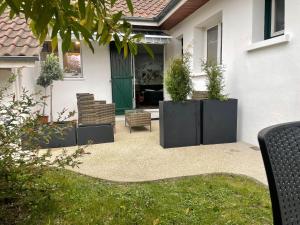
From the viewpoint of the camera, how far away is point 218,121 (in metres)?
5.58

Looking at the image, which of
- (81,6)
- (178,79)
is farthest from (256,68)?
(81,6)

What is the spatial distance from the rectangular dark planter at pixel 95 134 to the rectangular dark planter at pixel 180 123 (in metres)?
1.31

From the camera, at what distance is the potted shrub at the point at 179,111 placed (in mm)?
5270

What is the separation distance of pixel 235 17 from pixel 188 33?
253 centimetres

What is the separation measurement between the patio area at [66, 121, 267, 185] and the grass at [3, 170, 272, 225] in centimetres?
32

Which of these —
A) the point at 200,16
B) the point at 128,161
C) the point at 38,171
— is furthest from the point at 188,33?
the point at 38,171

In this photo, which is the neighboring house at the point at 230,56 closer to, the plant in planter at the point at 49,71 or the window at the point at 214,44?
the window at the point at 214,44

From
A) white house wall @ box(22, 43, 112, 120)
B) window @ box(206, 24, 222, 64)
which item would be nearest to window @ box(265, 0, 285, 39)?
window @ box(206, 24, 222, 64)

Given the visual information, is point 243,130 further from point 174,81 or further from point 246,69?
point 174,81

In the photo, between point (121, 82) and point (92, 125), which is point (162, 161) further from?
point (121, 82)

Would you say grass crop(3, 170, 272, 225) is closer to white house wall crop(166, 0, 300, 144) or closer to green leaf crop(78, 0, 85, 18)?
white house wall crop(166, 0, 300, 144)

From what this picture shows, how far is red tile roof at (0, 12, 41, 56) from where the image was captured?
5330 mm

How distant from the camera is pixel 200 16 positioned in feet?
24.2

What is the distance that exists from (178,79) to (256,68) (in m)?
1.59
